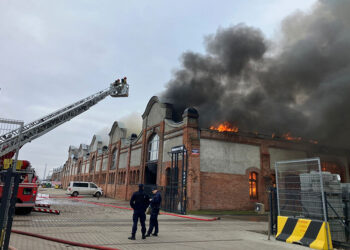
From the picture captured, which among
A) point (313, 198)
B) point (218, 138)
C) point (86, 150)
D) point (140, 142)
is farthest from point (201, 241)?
point (86, 150)

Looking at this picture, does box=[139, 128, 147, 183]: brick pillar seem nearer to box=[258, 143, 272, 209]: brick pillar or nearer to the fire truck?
the fire truck

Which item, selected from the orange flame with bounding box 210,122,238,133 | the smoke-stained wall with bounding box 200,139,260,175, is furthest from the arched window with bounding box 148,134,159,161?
the smoke-stained wall with bounding box 200,139,260,175

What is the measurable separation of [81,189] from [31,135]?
62.4ft

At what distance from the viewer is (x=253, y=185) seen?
66.3 feet

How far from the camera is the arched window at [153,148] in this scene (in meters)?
23.9

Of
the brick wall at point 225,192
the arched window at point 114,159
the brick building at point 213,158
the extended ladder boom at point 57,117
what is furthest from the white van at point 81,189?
the brick wall at point 225,192

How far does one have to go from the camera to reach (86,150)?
51.0 m

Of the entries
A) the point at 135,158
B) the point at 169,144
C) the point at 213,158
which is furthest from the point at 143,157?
the point at 213,158

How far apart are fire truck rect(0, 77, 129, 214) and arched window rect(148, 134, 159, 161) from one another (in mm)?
5114

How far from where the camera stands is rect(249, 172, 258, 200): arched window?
65.3 ft

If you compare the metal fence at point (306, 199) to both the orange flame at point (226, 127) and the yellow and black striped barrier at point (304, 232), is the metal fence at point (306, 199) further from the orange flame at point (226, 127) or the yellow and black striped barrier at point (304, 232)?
the orange flame at point (226, 127)

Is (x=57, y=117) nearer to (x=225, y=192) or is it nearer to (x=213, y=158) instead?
(x=213, y=158)

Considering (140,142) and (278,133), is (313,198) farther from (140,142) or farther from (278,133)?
(140,142)

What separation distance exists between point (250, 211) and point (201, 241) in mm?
12822
